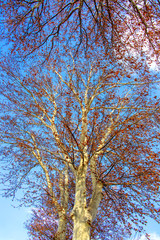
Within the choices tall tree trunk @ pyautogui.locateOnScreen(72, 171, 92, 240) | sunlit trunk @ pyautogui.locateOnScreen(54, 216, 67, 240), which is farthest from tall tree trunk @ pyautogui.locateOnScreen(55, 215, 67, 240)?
tall tree trunk @ pyautogui.locateOnScreen(72, 171, 92, 240)

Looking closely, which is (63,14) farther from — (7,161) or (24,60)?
(7,161)

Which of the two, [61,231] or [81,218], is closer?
[81,218]

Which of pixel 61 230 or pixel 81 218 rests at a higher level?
pixel 81 218

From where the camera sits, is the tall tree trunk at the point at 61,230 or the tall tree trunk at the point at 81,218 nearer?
the tall tree trunk at the point at 81,218

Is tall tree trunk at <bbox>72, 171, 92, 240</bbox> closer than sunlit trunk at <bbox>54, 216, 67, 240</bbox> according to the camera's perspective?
Result: Yes

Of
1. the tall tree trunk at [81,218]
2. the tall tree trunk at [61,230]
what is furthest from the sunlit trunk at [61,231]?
the tall tree trunk at [81,218]

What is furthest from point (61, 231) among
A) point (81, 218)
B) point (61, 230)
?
point (81, 218)

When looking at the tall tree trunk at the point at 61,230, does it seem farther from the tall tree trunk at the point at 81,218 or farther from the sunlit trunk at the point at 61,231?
the tall tree trunk at the point at 81,218

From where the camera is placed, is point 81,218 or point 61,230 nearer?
point 81,218

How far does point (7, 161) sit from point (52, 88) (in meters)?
4.25

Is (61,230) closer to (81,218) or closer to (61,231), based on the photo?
(61,231)

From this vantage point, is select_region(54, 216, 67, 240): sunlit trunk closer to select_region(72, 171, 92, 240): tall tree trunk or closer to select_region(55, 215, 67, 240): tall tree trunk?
select_region(55, 215, 67, 240): tall tree trunk

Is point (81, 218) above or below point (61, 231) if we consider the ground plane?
above

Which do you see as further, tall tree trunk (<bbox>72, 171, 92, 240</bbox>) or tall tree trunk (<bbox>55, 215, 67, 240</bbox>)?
tall tree trunk (<bbox>55, 215, 67, 240</bbox>)
